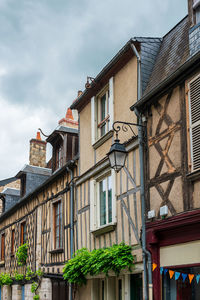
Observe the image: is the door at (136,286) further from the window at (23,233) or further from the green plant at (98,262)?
the window at (23,233)

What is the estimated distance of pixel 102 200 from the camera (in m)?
9.55

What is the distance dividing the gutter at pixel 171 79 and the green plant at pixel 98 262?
2475mm

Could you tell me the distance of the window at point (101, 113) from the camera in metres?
9.57

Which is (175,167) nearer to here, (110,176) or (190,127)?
(190,127)

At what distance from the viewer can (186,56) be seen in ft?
23.9

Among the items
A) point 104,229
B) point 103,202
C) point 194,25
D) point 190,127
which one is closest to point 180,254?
point 190,127

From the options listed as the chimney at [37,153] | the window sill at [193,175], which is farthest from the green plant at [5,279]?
the window sill at [193,175]

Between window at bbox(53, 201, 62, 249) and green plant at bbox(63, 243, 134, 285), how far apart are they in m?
2.04

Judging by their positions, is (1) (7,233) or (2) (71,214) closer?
(2) (71,214)

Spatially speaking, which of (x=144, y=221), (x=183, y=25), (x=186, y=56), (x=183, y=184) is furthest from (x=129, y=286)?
(x=183, y=25)

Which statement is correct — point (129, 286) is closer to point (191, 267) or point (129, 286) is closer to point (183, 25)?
point (191, 267)

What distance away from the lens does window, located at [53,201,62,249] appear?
38.7 ft

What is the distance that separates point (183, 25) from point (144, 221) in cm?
346

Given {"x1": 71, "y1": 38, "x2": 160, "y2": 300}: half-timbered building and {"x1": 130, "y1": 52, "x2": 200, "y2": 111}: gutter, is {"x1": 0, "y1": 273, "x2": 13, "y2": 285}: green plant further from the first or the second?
{"x1": 130, "y1": 52, "x2": 200, "y2": 111}: gutter
